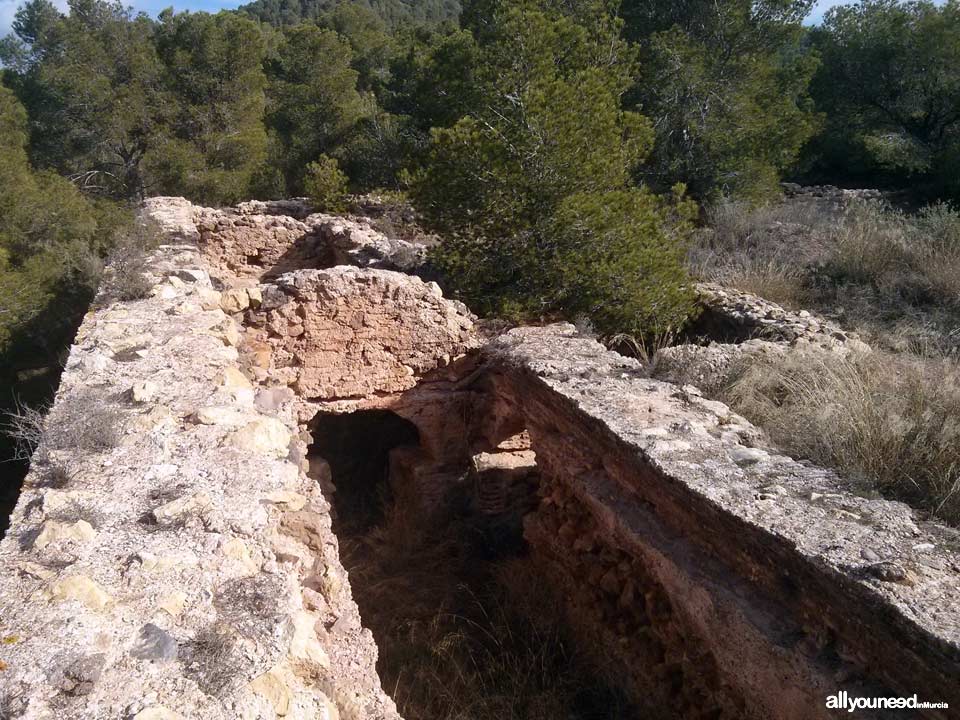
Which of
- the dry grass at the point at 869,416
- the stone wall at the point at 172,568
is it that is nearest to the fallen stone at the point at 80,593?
the stone wall at the point at 172,568

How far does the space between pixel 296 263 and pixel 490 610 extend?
6.62 metres

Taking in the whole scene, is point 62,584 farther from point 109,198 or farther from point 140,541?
point 109,198

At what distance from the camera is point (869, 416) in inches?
149

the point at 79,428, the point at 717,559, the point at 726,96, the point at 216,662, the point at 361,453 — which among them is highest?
the point at 726,96

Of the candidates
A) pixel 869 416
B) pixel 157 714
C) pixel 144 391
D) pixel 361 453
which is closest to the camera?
pixel 157 714

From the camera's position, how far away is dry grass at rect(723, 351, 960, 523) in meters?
3.32

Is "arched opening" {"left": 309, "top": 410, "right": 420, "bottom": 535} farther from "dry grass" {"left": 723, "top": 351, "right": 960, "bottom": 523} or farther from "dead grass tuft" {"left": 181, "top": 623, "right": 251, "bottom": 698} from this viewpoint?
"dead grass tuft" {"left": 181, "top": 623, "right": 251, "bottom": 698}

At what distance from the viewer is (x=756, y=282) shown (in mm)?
8227

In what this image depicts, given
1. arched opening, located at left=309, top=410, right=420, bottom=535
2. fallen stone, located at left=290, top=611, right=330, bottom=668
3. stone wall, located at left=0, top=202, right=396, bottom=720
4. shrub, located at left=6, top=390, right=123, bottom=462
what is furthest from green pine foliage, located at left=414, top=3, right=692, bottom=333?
fallen stone, located at left=290, top=611, right=330, bottom=668

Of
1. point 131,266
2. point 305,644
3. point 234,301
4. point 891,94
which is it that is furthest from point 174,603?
point 891,94

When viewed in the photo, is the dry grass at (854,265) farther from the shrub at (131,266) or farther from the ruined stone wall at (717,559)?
the shrub at (131,266)

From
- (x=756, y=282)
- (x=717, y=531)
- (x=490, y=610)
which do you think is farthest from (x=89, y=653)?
(x=756, y=282)

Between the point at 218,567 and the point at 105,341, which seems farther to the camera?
the point at 105,341

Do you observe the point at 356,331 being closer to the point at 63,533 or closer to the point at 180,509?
the point at 180,509
